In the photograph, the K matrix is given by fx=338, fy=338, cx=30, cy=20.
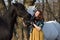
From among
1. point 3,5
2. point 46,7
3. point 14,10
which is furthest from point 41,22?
point 46,7

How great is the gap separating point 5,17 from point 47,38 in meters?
2.94

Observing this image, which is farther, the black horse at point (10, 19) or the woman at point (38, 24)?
the woman at point (38, 24)

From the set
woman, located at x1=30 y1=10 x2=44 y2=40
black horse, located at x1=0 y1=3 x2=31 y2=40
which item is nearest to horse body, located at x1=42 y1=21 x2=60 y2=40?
woman, located at x1=30 y1=10 x2=44 y2=40

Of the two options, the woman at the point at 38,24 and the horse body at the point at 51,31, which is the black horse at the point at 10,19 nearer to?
the woman at the point at 38,24

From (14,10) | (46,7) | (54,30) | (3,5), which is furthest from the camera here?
(46,7)

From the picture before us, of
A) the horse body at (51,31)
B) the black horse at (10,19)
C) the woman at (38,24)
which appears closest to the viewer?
the black horse at (10,19)

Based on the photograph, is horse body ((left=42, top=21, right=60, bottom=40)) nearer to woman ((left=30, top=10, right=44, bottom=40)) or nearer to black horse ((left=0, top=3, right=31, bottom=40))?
woman ((left=30, top=10, right=44, bottom=40))

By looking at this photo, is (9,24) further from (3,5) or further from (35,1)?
(35,1)

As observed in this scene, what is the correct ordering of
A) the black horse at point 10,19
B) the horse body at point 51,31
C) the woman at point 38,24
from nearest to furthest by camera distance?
the black horse at point 10,19
the woman at point 38,24
the horse body at point 51,31

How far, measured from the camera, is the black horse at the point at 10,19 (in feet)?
29.6

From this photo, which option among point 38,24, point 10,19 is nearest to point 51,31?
point 38,24

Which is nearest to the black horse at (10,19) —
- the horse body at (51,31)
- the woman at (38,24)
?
the woman at (38,24)

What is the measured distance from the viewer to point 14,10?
9.12 m

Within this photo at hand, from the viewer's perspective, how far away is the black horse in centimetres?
902
